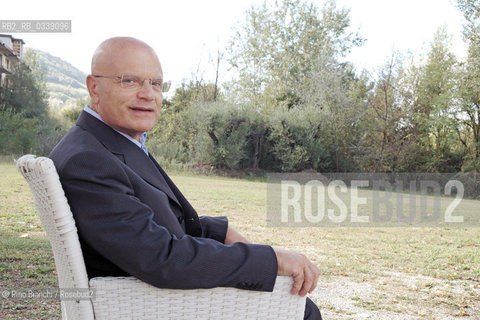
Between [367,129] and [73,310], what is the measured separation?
22443mm

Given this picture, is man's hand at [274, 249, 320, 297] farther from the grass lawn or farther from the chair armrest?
the grass lawn

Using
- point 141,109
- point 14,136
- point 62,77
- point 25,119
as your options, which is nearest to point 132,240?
point 141,109

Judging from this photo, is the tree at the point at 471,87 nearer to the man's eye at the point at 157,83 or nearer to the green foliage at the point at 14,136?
the green foliage at the point at 14,136

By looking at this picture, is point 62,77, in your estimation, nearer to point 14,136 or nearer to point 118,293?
point 14,136

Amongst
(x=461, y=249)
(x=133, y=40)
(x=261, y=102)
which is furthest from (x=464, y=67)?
(x=133, y=40)

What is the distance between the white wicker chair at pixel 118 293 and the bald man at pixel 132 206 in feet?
0.14

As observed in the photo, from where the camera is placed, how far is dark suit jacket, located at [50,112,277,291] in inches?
56.6

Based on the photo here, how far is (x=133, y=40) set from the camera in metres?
1.81

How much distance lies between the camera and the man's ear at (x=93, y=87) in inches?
73.5

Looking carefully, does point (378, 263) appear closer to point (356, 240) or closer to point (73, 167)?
point (356, 240)

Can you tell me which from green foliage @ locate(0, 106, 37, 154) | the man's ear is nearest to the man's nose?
the man's ear

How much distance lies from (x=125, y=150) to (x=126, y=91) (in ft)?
0.82

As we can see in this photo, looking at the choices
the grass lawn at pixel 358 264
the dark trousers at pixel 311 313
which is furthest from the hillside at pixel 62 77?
the dark trousers at pixel 311 313

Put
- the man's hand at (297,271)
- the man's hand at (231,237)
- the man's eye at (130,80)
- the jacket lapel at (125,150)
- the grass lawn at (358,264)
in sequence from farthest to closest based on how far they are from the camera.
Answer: the grass lawn at (358,264), the man's hand at (231,237), the man's eye at (130,80), the jacket lapel at (125,150), the man's hand at (297,271)
